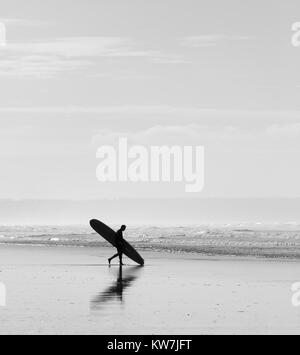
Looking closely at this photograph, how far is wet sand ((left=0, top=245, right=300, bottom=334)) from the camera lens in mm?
17484

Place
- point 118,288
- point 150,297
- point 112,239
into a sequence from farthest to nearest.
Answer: point 112,239 → point 118,288 → point 150,297

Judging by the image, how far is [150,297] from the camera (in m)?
22.2

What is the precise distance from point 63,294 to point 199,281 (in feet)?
17.2

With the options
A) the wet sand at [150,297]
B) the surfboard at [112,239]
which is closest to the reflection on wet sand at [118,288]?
the wet sand at [150,297]

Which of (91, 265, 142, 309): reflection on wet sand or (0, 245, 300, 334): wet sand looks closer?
(0, 245, 300, 334): wet sand

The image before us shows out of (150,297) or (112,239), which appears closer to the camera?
(150,297)

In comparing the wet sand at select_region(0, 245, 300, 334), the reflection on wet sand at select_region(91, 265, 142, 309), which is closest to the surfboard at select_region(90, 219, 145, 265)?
the wet sand at select_region(0, 245, 300, 334)

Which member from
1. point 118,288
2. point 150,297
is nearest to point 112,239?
point 118,288

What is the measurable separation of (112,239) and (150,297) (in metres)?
15.7

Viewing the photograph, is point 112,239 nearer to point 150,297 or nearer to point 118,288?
point 118,288

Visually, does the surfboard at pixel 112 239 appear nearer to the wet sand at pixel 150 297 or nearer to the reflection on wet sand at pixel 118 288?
the wet sand at pixel 150 297

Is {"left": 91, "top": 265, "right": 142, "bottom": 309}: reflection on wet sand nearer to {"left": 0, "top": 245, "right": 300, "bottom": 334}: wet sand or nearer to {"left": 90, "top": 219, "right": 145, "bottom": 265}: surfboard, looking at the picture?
{"left": 0, "top": 245, "right": 300, "bottom": 334}: wet sand

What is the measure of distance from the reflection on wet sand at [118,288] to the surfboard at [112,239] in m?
2.71
